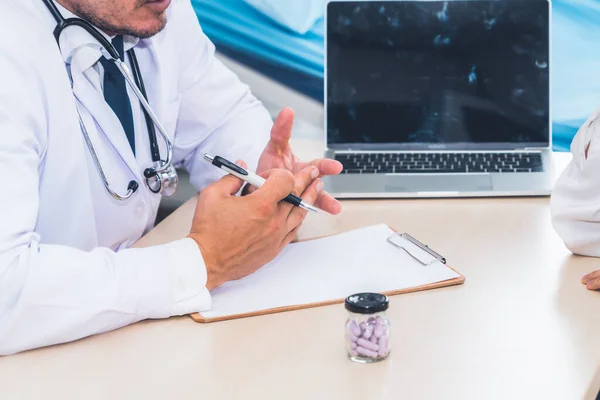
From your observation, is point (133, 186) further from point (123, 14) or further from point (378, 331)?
point (378, 331)

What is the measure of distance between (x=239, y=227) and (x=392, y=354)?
0.30 meters

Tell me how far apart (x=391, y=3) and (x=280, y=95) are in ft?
1.43

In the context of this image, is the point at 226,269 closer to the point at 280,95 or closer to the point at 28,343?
the point at 28,343

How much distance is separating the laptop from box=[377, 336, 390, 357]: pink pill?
769 millimetres

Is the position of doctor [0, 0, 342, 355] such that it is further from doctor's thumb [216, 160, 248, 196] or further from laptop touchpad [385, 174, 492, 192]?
laptop touchpad [385, 174, 492, 192]

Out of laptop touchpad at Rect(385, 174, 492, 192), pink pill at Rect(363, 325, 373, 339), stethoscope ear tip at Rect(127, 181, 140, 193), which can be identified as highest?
pink pill at Rect(363, 325, 373, 339)

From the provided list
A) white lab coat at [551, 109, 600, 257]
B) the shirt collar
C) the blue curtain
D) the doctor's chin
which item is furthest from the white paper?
the blue curtain

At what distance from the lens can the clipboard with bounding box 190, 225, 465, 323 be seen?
1003mm

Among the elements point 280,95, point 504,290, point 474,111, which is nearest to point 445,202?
point 474,111

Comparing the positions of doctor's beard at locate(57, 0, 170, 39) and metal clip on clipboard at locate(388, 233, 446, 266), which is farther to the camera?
doctor's beard at locate(57, 0, 170, 39)

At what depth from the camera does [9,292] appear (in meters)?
0.92

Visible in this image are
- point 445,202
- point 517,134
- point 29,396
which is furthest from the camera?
point 517,134

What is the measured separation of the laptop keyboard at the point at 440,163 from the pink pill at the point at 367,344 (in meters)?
0.73

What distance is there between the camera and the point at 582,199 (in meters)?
1.18
